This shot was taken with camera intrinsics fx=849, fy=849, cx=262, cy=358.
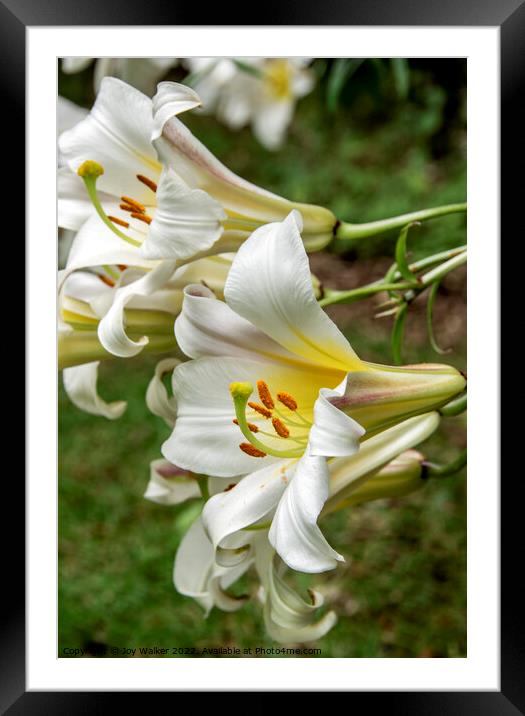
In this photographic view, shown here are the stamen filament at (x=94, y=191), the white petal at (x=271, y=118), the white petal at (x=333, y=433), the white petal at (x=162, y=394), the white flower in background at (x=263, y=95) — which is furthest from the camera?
the white petal at (x=271, y=118)

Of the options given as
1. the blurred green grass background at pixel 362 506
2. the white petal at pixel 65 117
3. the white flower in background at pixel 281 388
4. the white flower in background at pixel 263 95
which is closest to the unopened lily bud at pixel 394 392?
the white flower in background at pixel 281 388

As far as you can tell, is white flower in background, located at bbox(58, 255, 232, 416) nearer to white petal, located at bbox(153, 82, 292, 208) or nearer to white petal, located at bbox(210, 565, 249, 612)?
white petal, located at bbox(153, 82, 292, 208)

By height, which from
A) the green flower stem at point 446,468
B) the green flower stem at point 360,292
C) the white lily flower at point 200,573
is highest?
the green flower stem at point 360,292

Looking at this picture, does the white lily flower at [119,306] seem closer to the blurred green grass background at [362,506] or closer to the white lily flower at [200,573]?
the white lily flower at [200,573]

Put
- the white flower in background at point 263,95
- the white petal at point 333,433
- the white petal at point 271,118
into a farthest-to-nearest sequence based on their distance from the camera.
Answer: the white petal at point 271,118 → the white flower in background at point 263,95 → the white petal at point 333,433

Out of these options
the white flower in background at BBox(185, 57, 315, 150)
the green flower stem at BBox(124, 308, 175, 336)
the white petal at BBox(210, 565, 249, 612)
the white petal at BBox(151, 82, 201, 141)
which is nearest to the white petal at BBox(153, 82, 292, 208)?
the white petal at BBox(151, 82, 201, 141)

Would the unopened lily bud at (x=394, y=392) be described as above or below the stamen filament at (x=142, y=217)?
below

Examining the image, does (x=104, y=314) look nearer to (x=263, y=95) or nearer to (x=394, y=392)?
(x=394, y=392)
